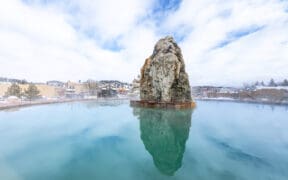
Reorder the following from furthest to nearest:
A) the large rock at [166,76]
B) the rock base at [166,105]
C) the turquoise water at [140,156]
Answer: the large rock at [166,76] → the rock base at [166,105] → the turquoise water at [140,156]

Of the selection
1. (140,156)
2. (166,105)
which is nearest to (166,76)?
(166,105)

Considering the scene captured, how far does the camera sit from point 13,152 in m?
7.09

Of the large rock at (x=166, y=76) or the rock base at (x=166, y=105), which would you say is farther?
the large rock at (x=166, y=76)

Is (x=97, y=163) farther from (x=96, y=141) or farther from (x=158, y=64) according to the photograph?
(x=158, y=64)

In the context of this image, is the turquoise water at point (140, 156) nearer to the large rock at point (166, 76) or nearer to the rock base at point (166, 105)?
the rock base at point (166, 105)

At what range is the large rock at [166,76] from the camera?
86.9 ft

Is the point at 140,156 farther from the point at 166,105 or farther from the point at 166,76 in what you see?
the point at 166,76

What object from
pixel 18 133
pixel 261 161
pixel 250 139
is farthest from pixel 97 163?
pixel 250 139

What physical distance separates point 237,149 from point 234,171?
9.30 ft

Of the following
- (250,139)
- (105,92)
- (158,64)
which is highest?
(158,64)

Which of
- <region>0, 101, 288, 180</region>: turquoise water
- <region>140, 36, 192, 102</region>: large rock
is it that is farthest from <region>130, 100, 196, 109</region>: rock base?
<region>0, 101, 288, 180</region>: turquoise water

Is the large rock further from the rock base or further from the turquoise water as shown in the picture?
the turquoise water

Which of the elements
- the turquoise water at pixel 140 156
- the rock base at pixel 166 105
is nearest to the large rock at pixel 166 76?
the rock base at pixel 166 105

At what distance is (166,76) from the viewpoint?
26.5m
